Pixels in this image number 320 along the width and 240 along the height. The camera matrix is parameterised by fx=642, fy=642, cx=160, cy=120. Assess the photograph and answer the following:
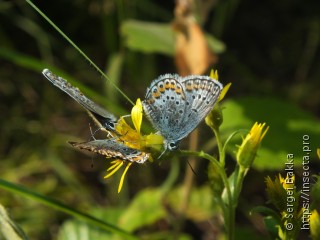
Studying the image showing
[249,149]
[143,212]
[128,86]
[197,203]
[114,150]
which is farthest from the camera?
[128,86]

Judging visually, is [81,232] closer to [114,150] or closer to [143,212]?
[143,212]

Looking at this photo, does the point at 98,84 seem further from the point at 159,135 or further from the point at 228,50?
the point at 159,135

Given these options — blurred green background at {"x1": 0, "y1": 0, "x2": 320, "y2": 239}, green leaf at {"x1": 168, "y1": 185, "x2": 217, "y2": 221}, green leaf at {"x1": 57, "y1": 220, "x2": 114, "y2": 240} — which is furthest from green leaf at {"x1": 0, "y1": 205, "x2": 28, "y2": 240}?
green leaf at {"x1": 168, "y1": 185, "x2": 217, "y2": 221}

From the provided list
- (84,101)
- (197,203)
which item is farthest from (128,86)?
(84,101)

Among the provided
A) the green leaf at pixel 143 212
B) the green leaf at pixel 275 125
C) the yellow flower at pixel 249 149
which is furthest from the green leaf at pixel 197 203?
the yellow flower at pixel 249 149

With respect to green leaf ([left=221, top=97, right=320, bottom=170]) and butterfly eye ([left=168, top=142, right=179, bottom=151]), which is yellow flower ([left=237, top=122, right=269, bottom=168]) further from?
green leaf ([left=221, top=97, right=320, bottom=170])

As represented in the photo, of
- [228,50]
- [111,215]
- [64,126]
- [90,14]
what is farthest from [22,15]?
[111,215]
